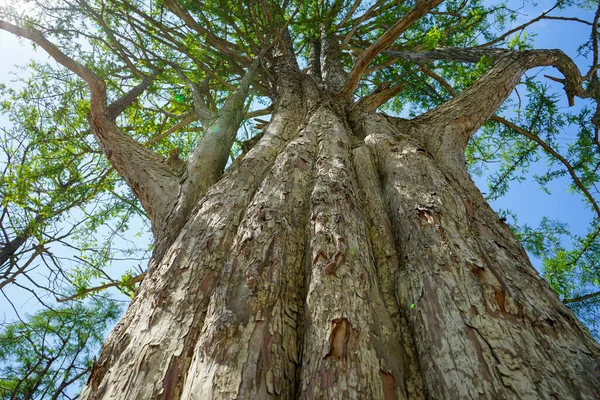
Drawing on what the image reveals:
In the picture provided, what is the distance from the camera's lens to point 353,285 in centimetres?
115

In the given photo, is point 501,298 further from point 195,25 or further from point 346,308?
point 195,25

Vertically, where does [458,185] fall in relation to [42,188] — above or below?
below

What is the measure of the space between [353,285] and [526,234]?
3.81 meters

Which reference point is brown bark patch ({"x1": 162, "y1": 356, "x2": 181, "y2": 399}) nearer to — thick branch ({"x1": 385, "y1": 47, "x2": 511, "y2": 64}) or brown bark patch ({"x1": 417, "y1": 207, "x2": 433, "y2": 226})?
brown bark patch ({"x1": 417, "y1": 207, "x2": 433, "y2": 226})

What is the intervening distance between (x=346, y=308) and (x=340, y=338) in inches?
4.2

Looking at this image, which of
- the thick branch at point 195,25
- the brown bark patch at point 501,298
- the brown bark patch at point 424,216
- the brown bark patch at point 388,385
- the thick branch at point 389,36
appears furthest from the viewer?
the thick branch at point 195,25

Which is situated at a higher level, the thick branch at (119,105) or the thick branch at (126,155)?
the thick branch at (119,105)

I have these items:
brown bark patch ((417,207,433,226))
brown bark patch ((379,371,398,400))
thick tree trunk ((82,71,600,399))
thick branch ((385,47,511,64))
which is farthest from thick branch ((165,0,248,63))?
brown bark patch ((379,371,398,400))

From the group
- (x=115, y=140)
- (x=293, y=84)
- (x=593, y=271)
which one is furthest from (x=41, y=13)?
(x=593, y=271)

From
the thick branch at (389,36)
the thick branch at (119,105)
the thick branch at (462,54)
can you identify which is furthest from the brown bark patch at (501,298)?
the thick branch at (119,105)

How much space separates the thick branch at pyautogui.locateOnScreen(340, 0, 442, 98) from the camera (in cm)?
272

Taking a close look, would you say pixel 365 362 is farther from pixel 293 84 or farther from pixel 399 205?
pixel 293 84

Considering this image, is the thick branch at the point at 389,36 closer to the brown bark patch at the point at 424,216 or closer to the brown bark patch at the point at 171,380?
the brown bark patch at the point at 424,216

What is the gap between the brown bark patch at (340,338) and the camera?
0.93m
